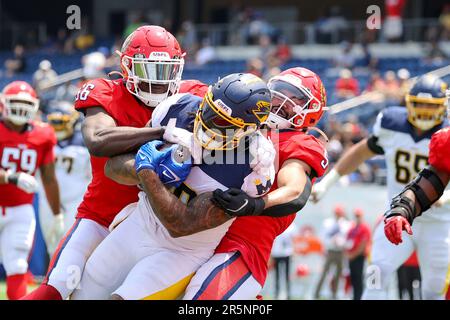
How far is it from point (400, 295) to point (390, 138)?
231 centimetres

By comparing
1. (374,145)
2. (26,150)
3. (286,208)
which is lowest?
(26,150)

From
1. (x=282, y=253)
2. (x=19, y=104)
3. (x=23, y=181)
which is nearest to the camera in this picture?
(x=23, y=181)

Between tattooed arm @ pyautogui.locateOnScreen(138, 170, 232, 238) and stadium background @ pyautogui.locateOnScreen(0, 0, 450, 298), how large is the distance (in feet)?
19.1

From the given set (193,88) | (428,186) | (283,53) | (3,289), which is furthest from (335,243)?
(283,53)

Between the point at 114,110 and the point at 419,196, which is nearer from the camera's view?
the point at 114,110

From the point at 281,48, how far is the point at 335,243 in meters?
6.73

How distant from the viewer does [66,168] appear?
28.7ft

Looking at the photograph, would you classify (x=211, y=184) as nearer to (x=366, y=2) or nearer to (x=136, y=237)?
(x=136, y=237)

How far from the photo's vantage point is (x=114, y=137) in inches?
148

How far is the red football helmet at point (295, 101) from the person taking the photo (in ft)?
13.2

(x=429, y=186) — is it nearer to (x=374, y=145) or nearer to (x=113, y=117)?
(x=113, y=117)

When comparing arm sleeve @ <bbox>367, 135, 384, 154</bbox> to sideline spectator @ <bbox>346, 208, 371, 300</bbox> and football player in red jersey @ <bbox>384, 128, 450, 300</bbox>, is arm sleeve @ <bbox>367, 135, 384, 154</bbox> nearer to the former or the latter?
football player in red jersey @ <bbox>384, 128, 450, 300</bbox>

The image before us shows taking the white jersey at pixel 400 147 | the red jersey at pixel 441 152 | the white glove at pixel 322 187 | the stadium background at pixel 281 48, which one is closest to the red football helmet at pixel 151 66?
the red jersey at pixel 441 152

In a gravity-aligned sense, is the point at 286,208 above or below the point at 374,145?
above
